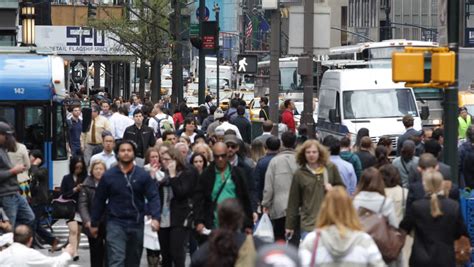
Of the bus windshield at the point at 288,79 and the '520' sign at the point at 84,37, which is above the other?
the '520' sign at the point at 84,37

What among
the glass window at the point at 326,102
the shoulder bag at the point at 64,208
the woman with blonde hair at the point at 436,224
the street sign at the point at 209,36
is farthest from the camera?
the street sign at the point at 209,36

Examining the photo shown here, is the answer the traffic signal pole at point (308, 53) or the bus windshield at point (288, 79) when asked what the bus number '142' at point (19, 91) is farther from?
the bus windshield at point (288, 79)

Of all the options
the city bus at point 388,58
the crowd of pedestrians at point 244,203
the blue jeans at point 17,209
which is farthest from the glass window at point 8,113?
the city bus at point 388,58

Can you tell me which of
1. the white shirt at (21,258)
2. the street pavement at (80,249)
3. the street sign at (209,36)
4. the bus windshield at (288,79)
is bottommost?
the street pavement at (80,249)

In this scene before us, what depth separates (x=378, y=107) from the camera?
102 ft

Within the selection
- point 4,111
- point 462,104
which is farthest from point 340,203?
point 462,104

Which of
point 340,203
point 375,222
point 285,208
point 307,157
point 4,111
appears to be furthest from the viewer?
point 4,111

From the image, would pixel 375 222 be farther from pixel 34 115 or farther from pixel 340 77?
pixel 340 77

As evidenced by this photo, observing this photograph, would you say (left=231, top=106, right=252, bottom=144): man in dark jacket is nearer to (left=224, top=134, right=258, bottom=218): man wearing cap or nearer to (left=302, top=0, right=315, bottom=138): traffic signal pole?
(left=302, top=0, right=315, bottom=138): traffic signal pole

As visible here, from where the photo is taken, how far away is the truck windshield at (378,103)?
30.9 m

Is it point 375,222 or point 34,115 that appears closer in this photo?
point 375,222

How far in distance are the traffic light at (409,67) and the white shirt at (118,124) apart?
539 inches

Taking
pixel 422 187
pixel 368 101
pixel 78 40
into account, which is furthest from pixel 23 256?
pixel 78 40

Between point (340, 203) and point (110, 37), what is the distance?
37871mm
